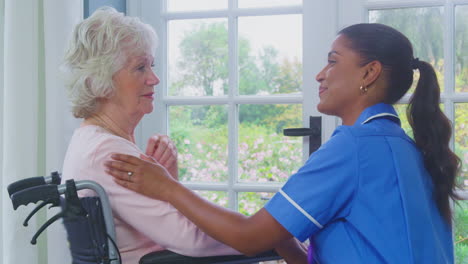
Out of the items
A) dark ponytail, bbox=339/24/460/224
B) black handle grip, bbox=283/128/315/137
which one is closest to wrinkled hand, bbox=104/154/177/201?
dark ponytail, bbox=339/24/460/224

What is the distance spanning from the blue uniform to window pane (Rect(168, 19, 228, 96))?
107 centimetres

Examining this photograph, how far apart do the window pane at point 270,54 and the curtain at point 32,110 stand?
0.72 metres

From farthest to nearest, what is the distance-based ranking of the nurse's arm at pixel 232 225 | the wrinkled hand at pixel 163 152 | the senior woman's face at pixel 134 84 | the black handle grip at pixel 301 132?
1. the black handle grip at pixel 301 132
2. the wrinkled hand at pixel 163 152
3. the senior woman's face at pixel 134 84
4. the nurse's arm at pixel 232 225

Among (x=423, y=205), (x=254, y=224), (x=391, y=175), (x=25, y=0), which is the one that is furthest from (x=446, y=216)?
(x=25, y=0)

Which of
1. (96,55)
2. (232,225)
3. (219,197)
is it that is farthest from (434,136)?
(219,197)

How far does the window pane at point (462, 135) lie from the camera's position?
204cm

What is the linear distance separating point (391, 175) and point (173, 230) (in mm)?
563

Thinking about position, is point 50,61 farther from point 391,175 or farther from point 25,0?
point 391,175

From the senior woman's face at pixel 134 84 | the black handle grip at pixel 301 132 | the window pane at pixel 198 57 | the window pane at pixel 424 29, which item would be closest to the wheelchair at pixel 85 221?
the senior woman's face at pixel 134 84

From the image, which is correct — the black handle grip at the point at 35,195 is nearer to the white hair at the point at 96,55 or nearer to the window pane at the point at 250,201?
the white hair at the point at 96,55

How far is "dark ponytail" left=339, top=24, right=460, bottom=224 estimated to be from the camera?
4.72 feet

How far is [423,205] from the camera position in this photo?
134 cm

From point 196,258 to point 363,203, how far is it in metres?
0.45

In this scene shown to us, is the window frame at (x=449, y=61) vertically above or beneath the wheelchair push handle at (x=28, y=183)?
above
